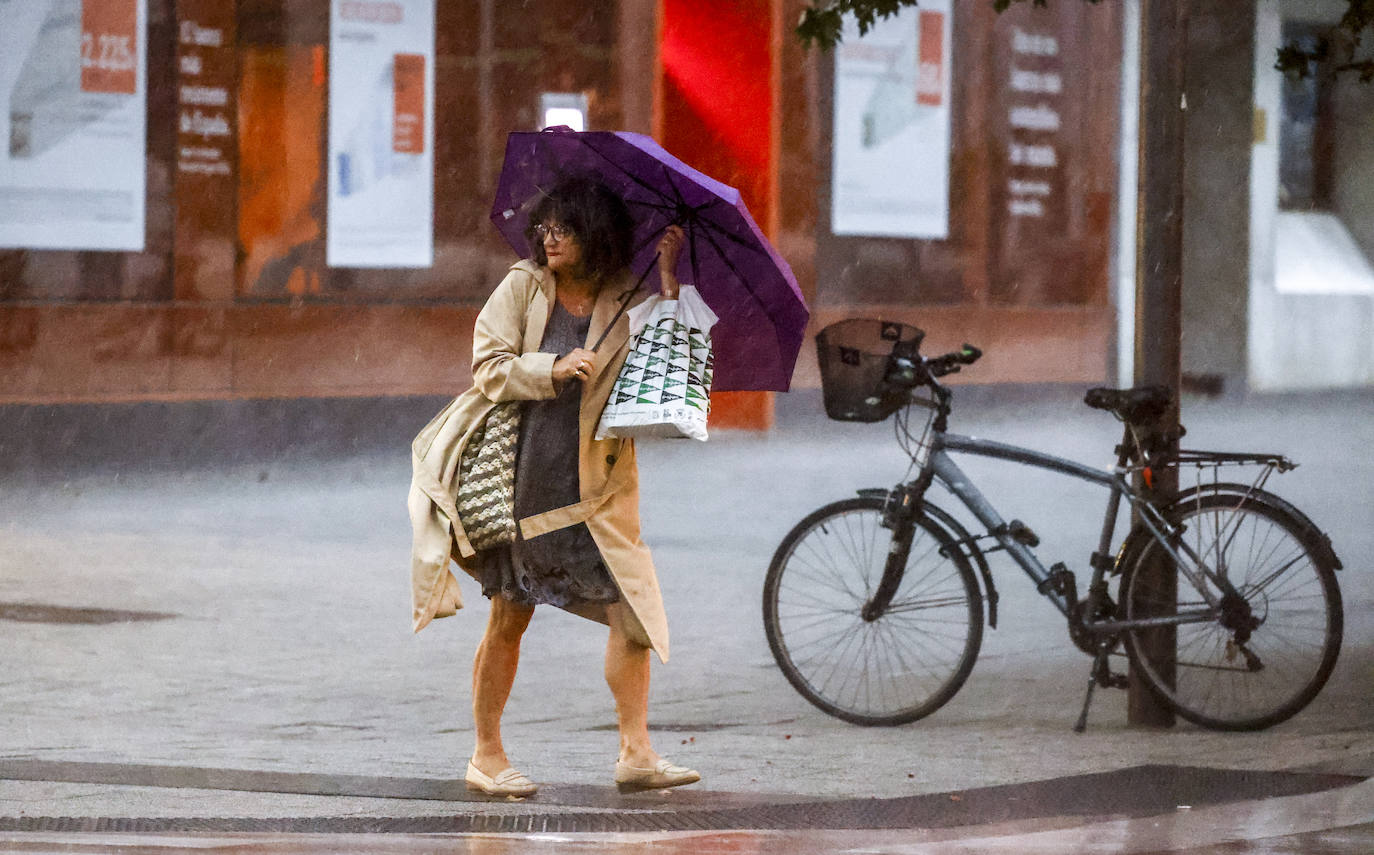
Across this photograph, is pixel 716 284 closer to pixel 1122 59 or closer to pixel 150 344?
pixel 150 344

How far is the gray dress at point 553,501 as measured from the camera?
541 centimetres

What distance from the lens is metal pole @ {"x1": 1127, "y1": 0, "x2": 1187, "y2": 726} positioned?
21.6ft

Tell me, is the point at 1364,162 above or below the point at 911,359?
above

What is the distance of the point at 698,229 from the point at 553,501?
0.83m

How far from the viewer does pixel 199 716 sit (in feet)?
21.8

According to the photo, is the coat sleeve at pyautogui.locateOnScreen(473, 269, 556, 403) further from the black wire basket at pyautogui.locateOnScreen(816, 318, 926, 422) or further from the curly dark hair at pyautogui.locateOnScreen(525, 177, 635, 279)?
the black wire basket at pyautogui.locateOnScreen(816, 318, 926, 422)

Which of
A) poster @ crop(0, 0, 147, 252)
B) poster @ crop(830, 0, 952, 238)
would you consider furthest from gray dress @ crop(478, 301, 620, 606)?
poster @ crop(830, 0, 952, 238)

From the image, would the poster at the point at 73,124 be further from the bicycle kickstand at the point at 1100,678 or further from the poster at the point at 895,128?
the bicycle kickstand at the point at 1100,678

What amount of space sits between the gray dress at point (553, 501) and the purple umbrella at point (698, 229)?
34 cm

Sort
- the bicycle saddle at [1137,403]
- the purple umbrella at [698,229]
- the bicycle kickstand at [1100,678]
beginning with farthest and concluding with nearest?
the bicycle kickstand at [1100,678]
the bicycle saddle at [1137,403]
the purple umbrella at [698,229]

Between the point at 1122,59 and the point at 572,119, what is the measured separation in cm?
1436

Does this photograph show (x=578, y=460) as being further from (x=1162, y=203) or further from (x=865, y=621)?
(x=1162, y=203)

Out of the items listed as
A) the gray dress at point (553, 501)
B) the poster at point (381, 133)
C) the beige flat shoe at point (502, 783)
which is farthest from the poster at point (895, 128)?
the beige flat shoe at point (502, 783)

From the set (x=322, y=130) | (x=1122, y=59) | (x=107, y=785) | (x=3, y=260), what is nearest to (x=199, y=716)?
(x=107, y=785)
